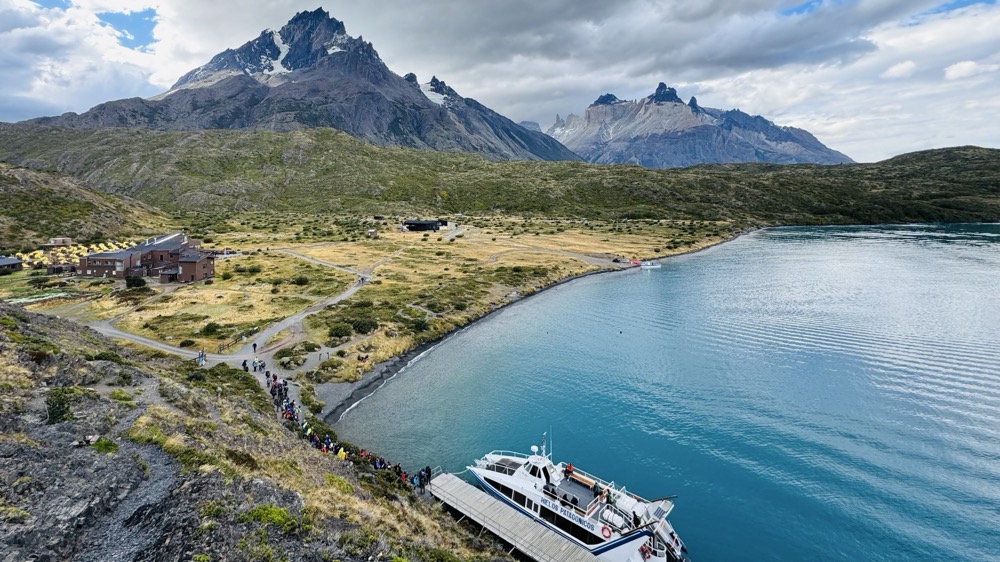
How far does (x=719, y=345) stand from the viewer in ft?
223

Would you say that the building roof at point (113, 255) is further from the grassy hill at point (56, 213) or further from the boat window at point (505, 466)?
the boat window at point (505, 466)

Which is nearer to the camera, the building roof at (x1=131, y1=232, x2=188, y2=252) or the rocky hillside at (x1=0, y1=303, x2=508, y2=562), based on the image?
the rocky hillside at (x1=0, y1=303, x2=508, y2=562)

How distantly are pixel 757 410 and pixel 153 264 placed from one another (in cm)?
11695

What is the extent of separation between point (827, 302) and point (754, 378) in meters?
42.8

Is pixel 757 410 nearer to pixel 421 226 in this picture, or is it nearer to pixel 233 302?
pixel 233 302

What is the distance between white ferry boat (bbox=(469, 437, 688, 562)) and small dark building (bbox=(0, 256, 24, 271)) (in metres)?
122

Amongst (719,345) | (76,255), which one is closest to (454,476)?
→ (719,345)

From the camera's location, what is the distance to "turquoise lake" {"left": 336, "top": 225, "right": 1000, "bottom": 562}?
111 feet

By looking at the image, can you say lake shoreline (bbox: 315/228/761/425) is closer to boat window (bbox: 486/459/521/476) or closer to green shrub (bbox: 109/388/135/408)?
green shrub (bbox: 109/388/135/408)

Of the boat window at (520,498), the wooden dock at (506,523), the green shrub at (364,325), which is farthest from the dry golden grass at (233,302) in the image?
the boat window at (520,498)

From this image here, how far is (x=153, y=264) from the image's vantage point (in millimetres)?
104875

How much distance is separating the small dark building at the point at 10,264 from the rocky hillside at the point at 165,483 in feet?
293

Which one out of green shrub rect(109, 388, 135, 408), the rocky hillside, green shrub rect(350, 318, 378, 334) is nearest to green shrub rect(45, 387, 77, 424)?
the rocky hillside

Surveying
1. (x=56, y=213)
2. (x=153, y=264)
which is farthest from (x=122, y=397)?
(x=56, y=213)
